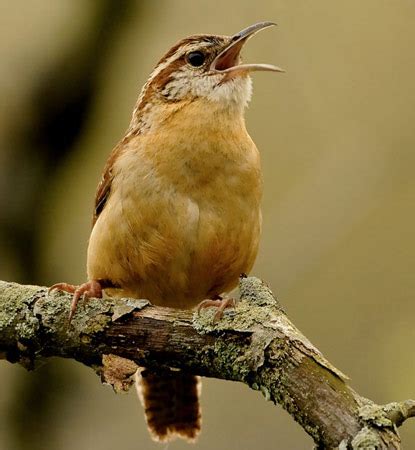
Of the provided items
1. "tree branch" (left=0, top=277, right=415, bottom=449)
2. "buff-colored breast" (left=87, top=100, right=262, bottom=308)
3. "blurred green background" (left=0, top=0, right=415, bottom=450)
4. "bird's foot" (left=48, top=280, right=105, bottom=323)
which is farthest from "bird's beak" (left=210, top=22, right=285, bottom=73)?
"tree branch" (left=0, top=277, right=415, bottom=449)

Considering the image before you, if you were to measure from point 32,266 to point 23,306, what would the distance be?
3.49ft

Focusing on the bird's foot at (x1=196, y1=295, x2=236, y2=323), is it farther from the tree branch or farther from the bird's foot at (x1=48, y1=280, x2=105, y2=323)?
the bird's foot at (x1=48, y1=280, x2=105, y2=323)

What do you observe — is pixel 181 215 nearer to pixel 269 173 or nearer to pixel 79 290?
pixel 79 290

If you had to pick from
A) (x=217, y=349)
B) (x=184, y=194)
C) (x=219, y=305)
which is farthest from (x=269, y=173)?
(x=217, y=349)

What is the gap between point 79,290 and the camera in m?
4.05

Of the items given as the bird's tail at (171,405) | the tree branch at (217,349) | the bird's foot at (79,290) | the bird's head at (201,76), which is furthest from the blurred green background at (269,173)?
the tree branch at (217,349)

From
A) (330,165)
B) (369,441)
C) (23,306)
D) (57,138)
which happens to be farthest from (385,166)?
(369,441)

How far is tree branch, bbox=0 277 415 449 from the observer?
9.77 feet

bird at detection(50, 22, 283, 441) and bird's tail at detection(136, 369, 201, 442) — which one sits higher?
bird at detection(50, 22, 283, 441)

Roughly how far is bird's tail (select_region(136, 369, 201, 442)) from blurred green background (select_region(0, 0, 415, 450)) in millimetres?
377

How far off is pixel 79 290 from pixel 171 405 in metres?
1.51

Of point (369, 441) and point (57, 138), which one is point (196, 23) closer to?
point (57, 138)

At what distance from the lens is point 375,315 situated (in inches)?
273

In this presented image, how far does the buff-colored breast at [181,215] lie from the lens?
4.51 m
